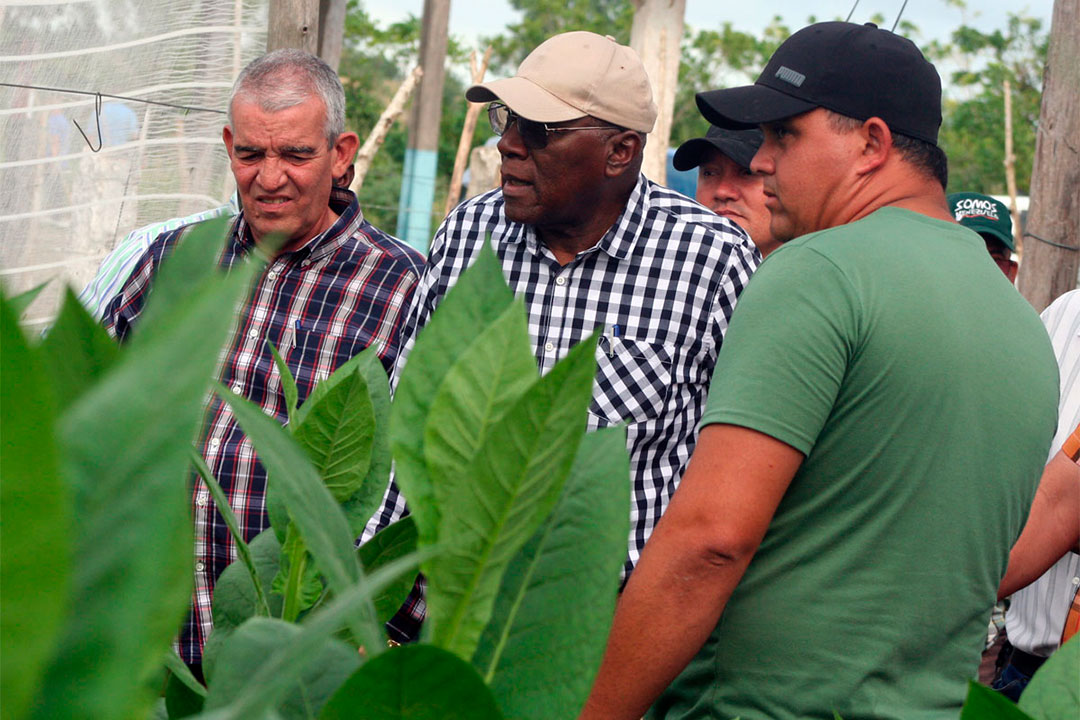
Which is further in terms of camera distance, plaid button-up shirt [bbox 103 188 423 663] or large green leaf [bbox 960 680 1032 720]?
plaid button-up shirt [bbox 103 188 423 663]

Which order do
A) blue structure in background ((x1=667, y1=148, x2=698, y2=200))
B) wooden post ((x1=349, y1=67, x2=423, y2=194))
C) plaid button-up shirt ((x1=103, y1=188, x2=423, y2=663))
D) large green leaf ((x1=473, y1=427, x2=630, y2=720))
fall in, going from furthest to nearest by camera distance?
blue structure in background ((x1=667, y1=148, x2=698, y2=200)), wooden post ((x1=349, y1=67, x2=423, y2=194)), plaid button-up shirt ((x1=103, y1=188, x2=423, y2=663)), large green leaf ((x1=473, y1=427, x2=630, y2=720))

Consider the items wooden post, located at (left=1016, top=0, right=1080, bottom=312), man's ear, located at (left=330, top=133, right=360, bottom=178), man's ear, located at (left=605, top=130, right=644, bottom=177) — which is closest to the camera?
man's ear, located at (left=605, top=130, right=644, bottom=177)

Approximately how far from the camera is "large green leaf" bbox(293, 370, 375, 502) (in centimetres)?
79

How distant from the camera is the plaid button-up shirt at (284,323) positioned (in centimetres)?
269

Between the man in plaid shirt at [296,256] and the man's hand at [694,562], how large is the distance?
53.5 inches

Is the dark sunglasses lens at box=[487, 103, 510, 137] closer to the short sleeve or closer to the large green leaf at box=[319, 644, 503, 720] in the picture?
the short sleeve

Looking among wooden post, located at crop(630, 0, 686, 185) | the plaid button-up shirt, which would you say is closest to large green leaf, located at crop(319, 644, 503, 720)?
the plaid button-up shirt

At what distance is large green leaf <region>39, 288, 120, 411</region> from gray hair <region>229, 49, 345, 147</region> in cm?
268

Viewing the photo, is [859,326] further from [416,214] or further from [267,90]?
[416,214]

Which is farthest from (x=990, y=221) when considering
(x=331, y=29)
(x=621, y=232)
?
(x=331, y=29)

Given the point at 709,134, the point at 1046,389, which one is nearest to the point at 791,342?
the point at 1046,389

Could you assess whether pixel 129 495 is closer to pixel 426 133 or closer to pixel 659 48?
pixel 659 48

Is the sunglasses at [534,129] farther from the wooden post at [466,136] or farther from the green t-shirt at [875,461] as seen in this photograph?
the wooden post at [466,136]

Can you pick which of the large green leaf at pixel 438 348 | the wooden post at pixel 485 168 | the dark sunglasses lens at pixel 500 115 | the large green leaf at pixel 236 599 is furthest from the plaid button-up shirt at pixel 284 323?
the wooden post at pixel 485 168
